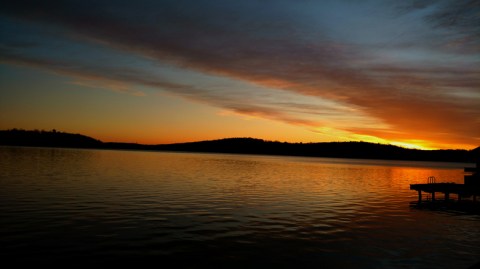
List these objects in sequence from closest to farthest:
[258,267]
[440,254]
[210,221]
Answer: [258,267] < [440,254] < [210,221]

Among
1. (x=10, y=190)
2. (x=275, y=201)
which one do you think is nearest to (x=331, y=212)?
(x=275, y=201)

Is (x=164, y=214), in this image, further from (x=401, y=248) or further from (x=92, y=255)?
(x=401, y=248)

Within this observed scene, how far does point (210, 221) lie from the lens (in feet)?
Answer: 87.9

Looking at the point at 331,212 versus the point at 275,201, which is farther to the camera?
the point at 275,201

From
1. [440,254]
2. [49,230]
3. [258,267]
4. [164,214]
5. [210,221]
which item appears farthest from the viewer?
[164,214]

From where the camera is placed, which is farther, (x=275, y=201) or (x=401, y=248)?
(x=275, y=201)

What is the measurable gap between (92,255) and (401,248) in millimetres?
16549

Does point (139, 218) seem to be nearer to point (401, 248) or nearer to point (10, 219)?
point (10, 219)

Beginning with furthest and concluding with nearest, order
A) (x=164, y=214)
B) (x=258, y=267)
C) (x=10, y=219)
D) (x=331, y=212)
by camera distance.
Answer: (x=331, y=212) < (x=164, y=214) < (x=10, y=219) < (x=258, y=267)

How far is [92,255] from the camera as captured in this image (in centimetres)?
1712

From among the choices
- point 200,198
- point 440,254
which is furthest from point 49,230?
point 440,254

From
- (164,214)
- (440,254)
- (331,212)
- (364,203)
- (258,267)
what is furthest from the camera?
(364,203)

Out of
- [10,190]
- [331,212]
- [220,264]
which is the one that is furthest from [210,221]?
[10,190]

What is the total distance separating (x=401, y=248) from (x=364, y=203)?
20.4 m
